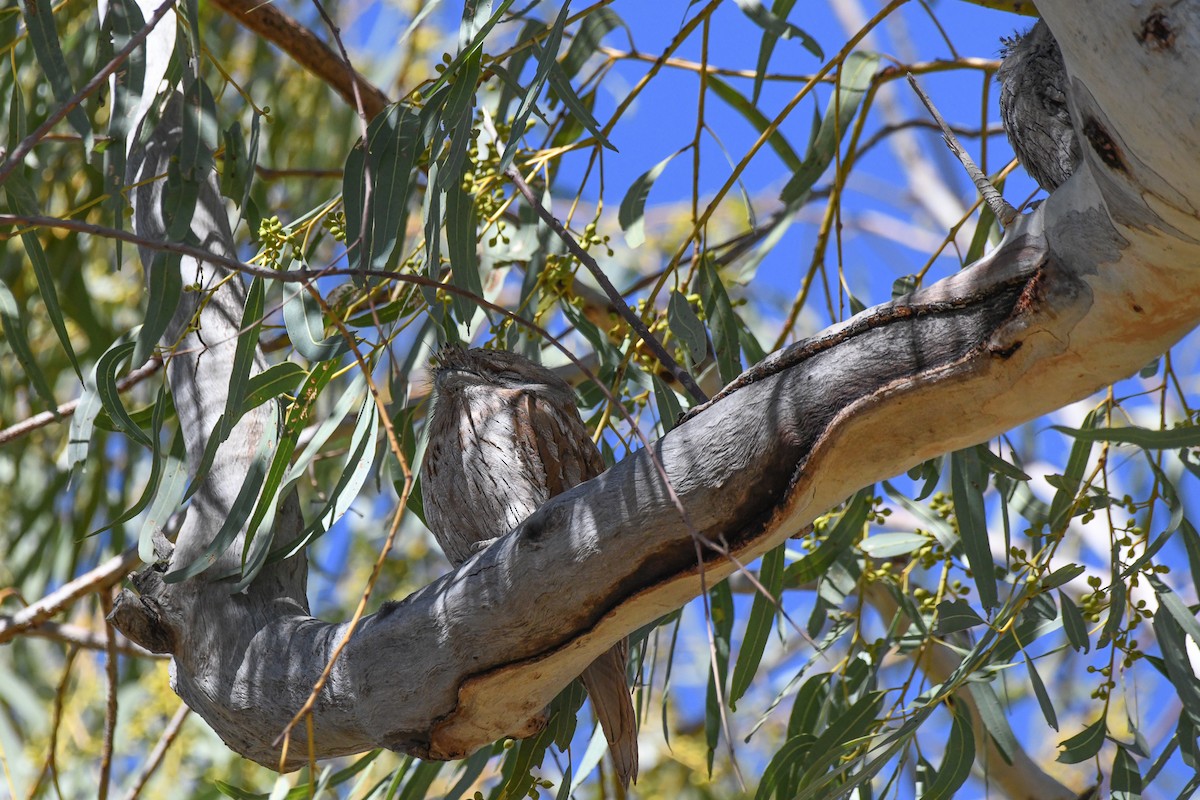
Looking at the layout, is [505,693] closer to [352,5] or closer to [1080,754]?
[1080,754]

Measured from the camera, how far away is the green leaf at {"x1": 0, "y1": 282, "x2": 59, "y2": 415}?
76.5 inches

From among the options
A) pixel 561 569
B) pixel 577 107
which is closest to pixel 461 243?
pixel 577 107

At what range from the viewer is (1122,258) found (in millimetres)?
1041

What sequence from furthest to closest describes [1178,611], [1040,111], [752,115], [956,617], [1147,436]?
1. [752,115]
2. [1178,611]
3. [956,617]
4. [1040,111]
5. [1147,436]

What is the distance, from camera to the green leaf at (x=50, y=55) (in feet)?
6.08

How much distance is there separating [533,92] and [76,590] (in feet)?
5.01

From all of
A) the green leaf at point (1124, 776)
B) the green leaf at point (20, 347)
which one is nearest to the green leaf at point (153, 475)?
the green leaf at point (20, 347)

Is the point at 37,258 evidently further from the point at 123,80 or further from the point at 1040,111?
the point at 1040,111

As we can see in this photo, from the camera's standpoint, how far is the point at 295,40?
8.30 ft

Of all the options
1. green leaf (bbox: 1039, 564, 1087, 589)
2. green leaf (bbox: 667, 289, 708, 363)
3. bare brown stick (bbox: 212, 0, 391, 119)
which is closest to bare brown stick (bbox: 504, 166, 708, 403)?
green leaf (bbox: 667, 289, 708, 363)

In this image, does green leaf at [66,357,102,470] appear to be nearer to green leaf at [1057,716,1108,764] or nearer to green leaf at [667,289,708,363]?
green leaf at [667,289,708,363]

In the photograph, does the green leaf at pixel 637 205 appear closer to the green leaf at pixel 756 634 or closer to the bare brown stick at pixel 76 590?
the green leaf at pixel 756 634

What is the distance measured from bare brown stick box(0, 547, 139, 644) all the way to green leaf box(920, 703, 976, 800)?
1542 millimetres

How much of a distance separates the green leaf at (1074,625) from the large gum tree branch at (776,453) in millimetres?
632
